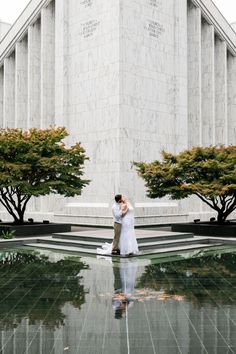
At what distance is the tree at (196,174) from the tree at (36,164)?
10.5 ft

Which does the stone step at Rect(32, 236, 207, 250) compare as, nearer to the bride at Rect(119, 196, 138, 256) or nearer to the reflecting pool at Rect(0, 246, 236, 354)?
the bride at Rect(119, 196, 138, 256)

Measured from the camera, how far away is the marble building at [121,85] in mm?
24734

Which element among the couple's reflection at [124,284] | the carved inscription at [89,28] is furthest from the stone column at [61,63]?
the couple's reflection at [124,284]

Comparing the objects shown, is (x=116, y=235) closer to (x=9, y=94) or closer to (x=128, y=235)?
(x=128, y=235)

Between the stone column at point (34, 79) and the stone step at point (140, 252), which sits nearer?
the stone step at point (140, 252)

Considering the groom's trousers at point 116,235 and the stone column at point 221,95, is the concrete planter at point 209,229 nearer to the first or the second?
the groom's trousers at point 116,235

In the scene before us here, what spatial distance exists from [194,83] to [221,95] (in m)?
2.94

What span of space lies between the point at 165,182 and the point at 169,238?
4.03 metres

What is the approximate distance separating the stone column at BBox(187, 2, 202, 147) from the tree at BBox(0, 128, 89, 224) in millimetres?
10135

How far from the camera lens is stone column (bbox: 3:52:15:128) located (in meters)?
33.0

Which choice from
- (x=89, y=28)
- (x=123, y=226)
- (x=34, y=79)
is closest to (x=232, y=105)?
(x=89, y=28)

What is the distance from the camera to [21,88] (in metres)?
31.8

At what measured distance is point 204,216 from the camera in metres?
28.6

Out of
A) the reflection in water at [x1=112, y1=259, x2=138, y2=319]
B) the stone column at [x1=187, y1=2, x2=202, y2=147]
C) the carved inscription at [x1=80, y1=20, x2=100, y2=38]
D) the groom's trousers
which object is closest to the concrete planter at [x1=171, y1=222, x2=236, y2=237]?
the groom's trousers
